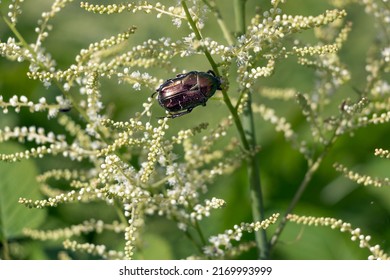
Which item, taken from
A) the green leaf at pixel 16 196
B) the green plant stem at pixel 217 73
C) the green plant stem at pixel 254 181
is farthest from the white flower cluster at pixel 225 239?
the green leaf at pixel 16 196

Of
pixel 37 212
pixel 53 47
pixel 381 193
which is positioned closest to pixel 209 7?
pixel 37 212

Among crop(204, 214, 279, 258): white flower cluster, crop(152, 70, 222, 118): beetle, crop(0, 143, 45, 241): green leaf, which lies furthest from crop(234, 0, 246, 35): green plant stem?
crop(0, 143, 45, 241): green leaf

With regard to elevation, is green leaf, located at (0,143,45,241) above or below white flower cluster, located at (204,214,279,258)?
above

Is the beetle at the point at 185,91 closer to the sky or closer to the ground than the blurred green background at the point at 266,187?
closer to the ground

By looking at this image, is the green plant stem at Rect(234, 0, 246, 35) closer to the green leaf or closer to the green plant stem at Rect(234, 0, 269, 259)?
the green plant stem at Rect(234, 0, 269, 259)

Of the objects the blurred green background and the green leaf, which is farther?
the blurred green background

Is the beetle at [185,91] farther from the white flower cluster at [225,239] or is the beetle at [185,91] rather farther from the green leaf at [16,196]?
the green leaf at [16,196]
